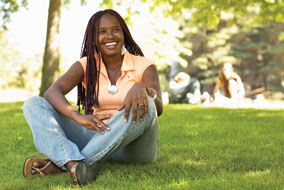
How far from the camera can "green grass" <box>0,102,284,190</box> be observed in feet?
9.35

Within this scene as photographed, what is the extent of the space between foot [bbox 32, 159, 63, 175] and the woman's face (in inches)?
42.6

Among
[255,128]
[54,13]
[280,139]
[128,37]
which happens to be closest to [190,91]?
[54,13]

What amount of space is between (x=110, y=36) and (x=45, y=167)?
49.2 inches

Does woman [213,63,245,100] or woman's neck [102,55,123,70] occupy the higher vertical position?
woman's neck [102,55,123,70]

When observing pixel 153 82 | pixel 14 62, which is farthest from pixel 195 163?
pixel 14 62

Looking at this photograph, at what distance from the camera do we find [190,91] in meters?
14.8

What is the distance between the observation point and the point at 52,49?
11.4 metres

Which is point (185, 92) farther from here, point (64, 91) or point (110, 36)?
point (64, 91)

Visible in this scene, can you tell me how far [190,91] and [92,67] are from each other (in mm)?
11619

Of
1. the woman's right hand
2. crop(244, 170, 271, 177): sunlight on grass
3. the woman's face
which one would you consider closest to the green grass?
crop(244, 170, 271, 177): sunlight on grass

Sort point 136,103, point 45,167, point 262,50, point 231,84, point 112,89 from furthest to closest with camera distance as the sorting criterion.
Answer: point 262,50 < point 231,84 < point 112,89 < point 45,167 < point 136,103

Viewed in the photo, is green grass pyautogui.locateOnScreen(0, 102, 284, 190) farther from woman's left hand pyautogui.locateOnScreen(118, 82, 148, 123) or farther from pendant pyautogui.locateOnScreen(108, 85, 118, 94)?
pendant pyautogui.locateOnScreen(108, 85, 118, 94)

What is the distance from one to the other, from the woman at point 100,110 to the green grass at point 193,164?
148mm

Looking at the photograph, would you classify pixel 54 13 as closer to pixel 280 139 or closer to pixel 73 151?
pixel 280 139
